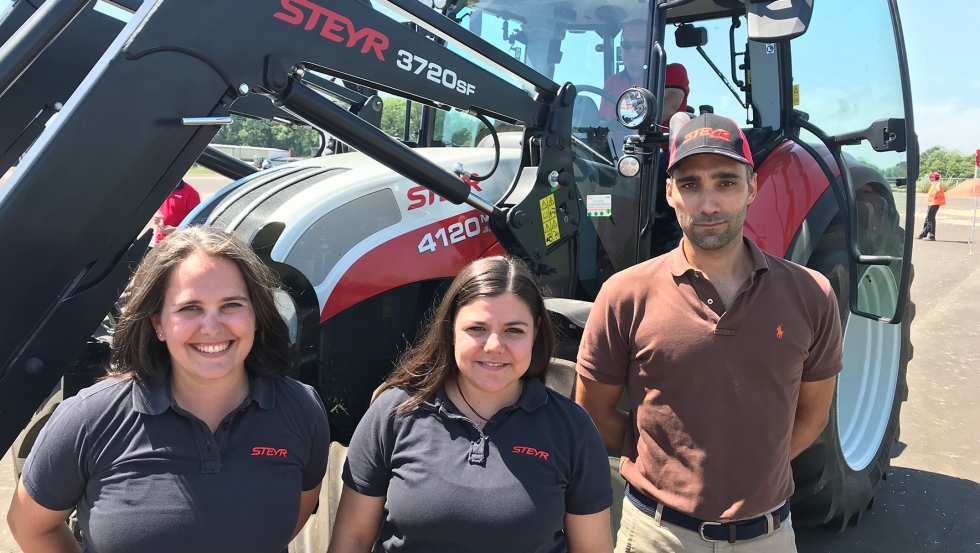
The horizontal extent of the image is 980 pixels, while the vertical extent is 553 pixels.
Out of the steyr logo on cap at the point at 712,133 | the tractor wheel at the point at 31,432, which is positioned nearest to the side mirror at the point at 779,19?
the steyr logo on cap at the point at 712,133

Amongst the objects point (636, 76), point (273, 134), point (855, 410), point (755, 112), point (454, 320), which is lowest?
point (454, 320)

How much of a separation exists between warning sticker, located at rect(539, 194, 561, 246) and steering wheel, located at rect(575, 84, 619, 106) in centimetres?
63

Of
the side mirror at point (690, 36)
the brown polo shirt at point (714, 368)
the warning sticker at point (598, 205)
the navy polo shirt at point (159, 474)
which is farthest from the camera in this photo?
the side mirror at point (690, 36)

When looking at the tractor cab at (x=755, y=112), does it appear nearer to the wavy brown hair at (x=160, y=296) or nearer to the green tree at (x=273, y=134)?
the green tree at (x=273, y=134)

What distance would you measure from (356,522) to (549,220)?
1735 mm

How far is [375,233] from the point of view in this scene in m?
2.74

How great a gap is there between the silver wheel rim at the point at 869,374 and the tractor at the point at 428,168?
1cm

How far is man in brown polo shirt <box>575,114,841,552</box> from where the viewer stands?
75.7 inches

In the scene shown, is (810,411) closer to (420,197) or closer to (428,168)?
(428,168)

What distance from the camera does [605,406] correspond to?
7.05ft

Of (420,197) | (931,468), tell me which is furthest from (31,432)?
(931,468)

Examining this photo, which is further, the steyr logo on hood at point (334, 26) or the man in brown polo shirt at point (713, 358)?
the steyr logo on hood at point (334, 26)

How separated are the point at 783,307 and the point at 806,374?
0.24 metres

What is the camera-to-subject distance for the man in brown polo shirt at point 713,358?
6.31 ft
